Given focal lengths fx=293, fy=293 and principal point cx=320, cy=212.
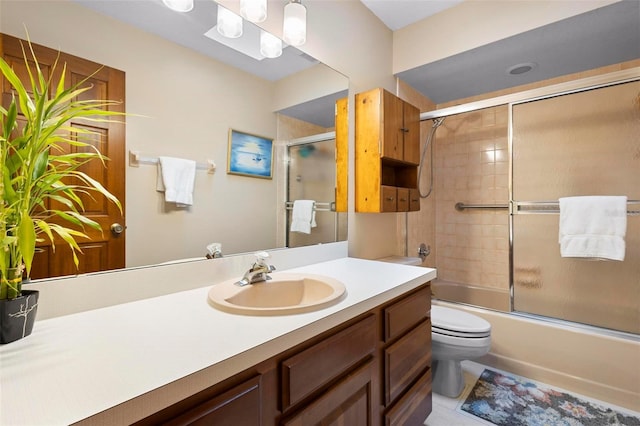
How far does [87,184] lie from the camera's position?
2.80 feet

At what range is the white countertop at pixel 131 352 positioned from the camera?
451 mm

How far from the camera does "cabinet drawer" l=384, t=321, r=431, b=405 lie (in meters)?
1.07

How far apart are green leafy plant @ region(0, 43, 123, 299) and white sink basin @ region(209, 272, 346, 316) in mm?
442

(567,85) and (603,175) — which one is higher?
(567,85)

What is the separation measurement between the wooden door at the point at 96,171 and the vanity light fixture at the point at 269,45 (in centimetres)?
64

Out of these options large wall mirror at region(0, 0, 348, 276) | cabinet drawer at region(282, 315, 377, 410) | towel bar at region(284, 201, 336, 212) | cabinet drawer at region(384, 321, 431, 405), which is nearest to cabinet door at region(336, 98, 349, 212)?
towel bar at region(284, 201, 336, 212)

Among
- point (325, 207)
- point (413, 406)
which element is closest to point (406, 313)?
point (413, 406)

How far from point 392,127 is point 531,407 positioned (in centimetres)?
178

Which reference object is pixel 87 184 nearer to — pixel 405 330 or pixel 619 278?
pixel 405 330

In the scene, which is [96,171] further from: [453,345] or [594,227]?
[594,227]

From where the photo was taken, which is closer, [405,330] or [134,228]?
[134,228]

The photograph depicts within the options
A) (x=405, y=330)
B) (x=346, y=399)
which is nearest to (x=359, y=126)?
(x=405, y=330)

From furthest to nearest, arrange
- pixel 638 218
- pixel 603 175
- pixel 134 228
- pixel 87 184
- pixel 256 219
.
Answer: pixel 603 175 → pixel 638 218 → pixel 256 219 → pixel 134 228 → pixel 87 184

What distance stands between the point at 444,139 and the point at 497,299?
64.1 inches
